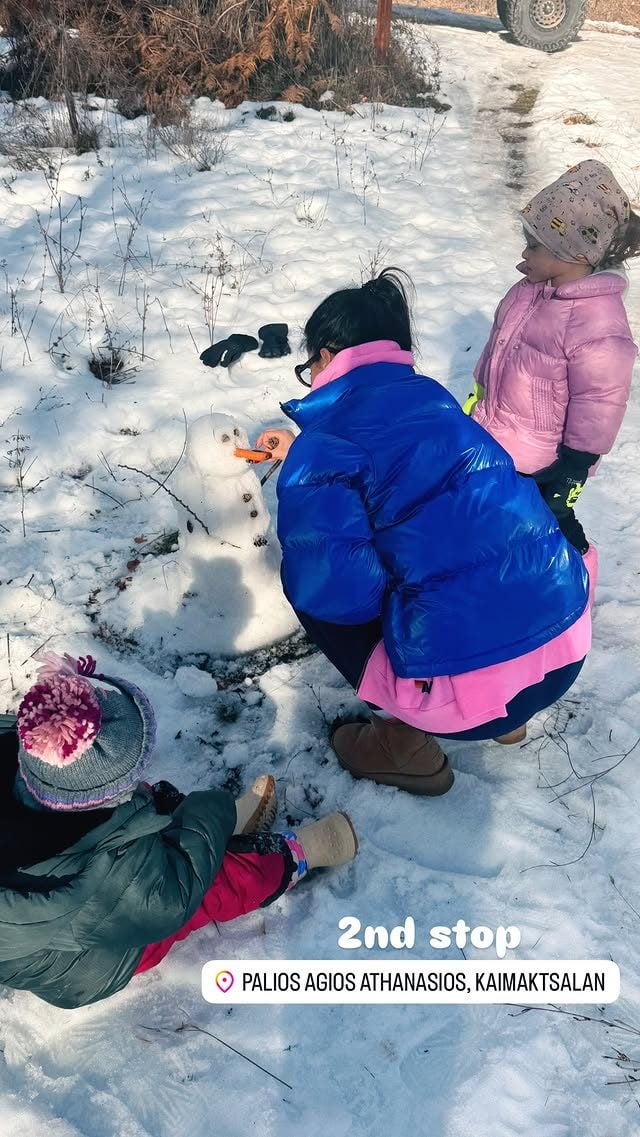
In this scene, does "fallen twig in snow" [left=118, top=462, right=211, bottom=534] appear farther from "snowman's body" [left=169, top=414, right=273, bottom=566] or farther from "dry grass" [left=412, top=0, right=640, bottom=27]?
"dry grass" [left=412, top=0, right=640, bottom=27]

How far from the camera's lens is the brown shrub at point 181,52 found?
696cm

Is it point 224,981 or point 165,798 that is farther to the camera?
point 165,798

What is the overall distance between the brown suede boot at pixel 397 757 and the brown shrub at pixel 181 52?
6.81 meters

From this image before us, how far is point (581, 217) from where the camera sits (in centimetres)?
246

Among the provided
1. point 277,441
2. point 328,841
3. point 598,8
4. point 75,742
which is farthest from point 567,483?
point 598,8

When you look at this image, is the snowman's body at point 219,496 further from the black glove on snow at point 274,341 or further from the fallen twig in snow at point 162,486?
the black glove on snow at point 274,341

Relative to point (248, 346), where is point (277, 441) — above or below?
above

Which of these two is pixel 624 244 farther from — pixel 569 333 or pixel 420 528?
pixel 420 528

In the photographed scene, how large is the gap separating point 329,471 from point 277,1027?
4.88 feet

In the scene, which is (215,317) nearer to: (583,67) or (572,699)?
(572,699)

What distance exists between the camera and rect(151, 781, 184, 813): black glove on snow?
7.09 feet

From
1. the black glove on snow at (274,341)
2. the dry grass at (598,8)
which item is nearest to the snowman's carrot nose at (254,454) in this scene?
the black glove on snow at (274,341)

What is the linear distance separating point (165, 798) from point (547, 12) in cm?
1173

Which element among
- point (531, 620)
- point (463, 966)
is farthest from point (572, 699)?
point (463, 966)
